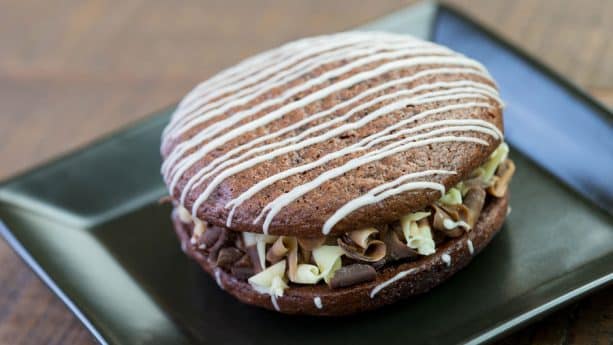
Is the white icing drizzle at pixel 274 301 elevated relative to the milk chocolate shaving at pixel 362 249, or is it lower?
lower

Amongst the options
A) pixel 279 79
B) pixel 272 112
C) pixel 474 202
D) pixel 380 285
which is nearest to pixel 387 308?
pixel 380 285

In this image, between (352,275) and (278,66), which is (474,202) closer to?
(352,275)

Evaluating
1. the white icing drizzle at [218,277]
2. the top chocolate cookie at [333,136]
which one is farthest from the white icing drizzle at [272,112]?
the white icing drizzle at [218,277]

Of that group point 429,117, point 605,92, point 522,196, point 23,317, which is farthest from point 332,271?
point 605,92

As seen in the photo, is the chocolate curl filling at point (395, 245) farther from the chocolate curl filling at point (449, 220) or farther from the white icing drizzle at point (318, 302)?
the white icing drizzle at point (318, 302)

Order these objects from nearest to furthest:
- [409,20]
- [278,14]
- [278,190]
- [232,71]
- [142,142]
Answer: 1. [278,190]
2. [232,71]
3. [142,142]
4. [409,20]
5. [278,14]

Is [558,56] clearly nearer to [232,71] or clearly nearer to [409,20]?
[409,20]
